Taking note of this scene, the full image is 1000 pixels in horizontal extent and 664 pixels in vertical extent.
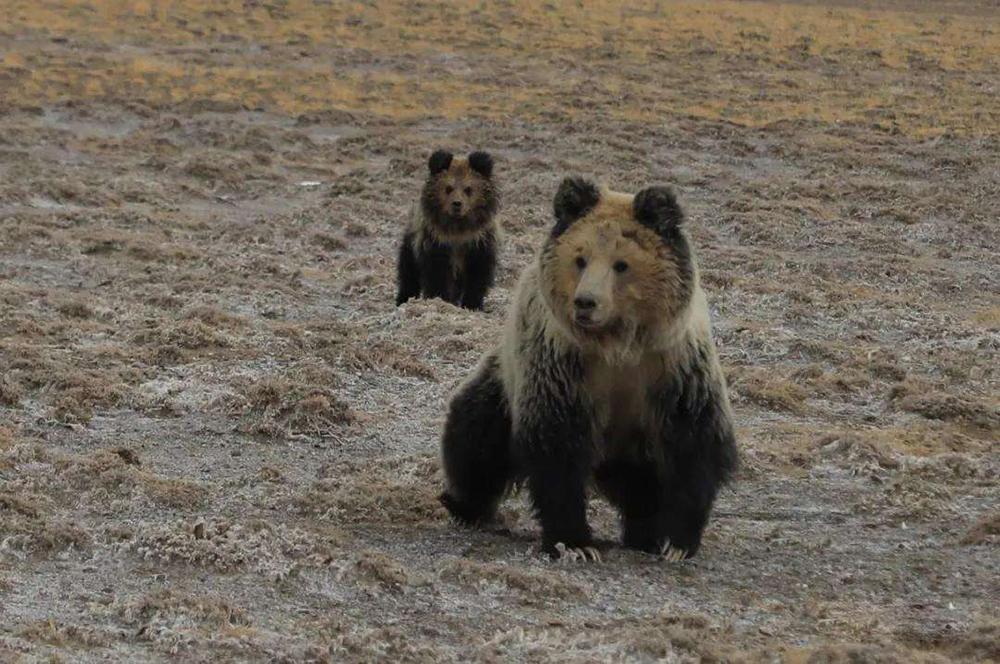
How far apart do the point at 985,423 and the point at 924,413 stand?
42cm

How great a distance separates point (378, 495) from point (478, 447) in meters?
0.82

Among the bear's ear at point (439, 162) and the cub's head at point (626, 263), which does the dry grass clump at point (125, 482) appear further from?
the bear's ear at point (439, 162)

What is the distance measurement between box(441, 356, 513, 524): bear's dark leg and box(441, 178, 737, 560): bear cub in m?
0.11

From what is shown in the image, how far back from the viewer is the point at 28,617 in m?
5.50

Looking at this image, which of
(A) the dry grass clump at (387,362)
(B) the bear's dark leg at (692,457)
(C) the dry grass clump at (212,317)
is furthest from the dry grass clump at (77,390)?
(B) the bear's dark leg at (692,457)

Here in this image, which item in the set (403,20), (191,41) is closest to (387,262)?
(191,41)

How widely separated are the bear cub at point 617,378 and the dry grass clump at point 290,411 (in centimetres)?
248

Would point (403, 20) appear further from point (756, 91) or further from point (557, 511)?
point (557, 511)

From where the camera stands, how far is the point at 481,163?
1456 cm

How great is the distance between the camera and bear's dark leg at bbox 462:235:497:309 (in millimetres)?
14234

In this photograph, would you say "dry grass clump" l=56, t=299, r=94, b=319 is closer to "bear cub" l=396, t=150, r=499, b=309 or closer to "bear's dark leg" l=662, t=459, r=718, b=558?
"bear cub" l=396, t=150, r=499, b=309

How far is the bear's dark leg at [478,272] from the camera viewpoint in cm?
1423

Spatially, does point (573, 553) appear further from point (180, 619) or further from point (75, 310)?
point (75, 310)

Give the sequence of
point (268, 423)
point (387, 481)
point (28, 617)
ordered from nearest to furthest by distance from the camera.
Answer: point (28, 617) → point (387, 481) → point (268, 423)
